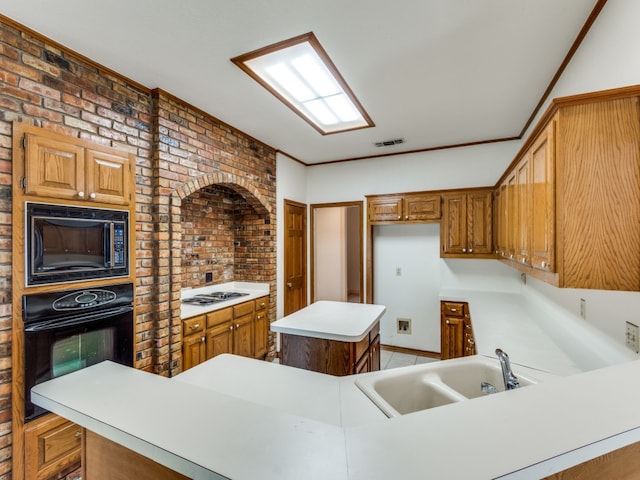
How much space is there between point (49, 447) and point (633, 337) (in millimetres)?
3238

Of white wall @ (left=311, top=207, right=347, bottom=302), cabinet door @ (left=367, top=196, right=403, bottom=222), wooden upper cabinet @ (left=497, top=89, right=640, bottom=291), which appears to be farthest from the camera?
white wall @ (left=311, top=207, right=347, bottom=302)

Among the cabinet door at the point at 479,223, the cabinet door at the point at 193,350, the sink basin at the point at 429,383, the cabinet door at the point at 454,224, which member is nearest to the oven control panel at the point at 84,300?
the cabinet door at the point at 193,350

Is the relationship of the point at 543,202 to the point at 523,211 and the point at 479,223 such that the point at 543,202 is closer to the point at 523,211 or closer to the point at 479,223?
the point at 523,211

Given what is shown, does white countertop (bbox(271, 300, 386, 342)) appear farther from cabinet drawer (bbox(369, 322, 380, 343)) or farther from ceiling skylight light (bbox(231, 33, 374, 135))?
ceiling skylight light (bbox(231, 33, 374, 135))

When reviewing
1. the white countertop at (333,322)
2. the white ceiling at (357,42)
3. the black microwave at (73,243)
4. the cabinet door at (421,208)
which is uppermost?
the white ceiling at (357,42)

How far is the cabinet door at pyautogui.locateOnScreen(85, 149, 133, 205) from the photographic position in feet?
6.59

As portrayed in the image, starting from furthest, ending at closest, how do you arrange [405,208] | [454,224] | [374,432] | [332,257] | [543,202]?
[332,257]
[405,208]
[454,224]
[543,202]
[374,432]

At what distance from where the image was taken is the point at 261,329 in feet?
12.2

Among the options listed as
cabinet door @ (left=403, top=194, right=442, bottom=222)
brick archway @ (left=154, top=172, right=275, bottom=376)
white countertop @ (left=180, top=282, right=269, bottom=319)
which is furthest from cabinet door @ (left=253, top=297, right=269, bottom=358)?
cabinet door @ (left=403, top=194, right=442, bottom=222)

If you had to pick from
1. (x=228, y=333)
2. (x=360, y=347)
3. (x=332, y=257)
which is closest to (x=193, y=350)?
(x=228, y=333)

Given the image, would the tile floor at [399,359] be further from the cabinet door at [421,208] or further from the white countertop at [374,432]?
the white countertop at [374,432]

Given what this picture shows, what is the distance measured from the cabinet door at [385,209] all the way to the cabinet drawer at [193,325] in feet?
8.24

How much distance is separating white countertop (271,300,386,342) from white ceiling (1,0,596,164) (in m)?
1.88

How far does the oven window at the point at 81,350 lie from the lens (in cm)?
181
